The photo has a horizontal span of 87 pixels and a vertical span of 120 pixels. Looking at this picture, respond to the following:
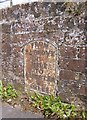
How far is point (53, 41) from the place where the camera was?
183 inches

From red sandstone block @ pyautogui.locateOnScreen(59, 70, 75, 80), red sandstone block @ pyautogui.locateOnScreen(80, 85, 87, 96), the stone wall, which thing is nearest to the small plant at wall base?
the stone wall

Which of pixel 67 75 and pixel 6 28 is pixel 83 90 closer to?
pixel 67 75

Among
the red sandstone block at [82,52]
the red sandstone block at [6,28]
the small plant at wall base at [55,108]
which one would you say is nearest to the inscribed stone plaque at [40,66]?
the small plant at wall base at [55,108]

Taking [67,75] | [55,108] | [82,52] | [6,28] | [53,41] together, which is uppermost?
[6,28]

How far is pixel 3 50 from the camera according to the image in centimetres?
576

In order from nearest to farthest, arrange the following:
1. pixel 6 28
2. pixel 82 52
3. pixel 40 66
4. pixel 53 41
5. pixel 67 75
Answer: pixel 82 52
pixel 67 75
pixel 53 41
pixel 40 66
pixel 6 28

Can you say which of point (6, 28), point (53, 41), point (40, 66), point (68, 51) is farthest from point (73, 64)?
point (6, 28)

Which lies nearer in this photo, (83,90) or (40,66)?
(83,90)

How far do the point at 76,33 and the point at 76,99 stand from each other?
113cm

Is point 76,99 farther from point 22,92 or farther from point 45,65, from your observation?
point 22,92

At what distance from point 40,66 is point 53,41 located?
0.58 metres

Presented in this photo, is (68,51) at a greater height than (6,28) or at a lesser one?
lesser

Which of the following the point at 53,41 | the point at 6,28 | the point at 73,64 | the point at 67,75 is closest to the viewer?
the point at 73,64

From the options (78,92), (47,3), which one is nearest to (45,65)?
(78,92)
